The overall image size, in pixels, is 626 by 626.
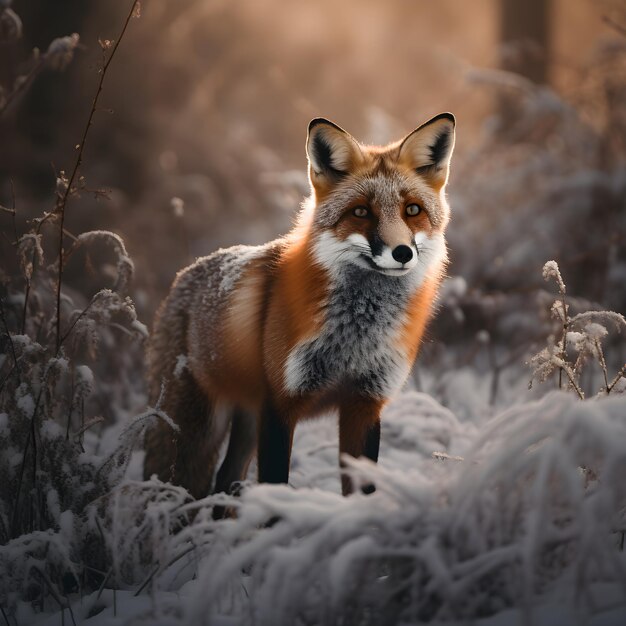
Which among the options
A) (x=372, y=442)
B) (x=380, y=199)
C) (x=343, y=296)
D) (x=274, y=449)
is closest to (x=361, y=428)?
(x=372, y=442)

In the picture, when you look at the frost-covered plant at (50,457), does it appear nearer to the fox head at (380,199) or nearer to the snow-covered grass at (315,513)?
the snow-covered grass at (315,513)

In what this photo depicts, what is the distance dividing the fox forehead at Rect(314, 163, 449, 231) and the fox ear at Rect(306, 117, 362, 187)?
6cm

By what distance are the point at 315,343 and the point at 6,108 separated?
6.63 feet

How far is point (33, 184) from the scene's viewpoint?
315 inches

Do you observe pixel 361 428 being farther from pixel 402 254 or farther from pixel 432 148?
pixel 432 148

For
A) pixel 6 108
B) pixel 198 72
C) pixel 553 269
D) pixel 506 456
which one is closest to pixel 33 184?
pixel 198 72

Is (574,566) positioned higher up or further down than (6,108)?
further down

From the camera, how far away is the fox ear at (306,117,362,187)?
113 inches

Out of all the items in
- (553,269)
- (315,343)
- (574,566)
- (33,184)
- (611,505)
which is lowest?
(574,566)

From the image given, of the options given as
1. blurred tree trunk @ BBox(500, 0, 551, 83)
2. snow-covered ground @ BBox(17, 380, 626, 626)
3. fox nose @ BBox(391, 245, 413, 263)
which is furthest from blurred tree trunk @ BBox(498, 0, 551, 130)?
snow-covered ground @ BBox(17, 380, 626, 626)

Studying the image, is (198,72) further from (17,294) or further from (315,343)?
(315,343)

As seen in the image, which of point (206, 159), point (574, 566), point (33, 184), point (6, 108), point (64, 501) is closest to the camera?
point (574, 566)

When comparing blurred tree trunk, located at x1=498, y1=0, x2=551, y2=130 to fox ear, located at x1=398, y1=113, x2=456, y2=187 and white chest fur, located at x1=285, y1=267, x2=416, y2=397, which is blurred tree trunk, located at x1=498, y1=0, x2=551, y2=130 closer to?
fox ear, located at x1=398, y1=113, x2=456, y2=187

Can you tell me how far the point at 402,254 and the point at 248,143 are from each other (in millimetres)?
9047
